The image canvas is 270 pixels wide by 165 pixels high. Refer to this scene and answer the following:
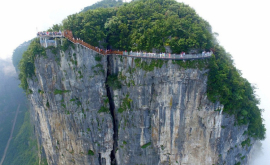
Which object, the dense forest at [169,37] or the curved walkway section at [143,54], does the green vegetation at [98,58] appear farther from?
the dense forest at [169,37]

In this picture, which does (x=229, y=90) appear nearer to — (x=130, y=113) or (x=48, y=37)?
(x=130, y=113)

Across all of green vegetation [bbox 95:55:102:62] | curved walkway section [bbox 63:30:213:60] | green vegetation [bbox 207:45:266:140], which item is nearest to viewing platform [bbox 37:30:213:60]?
curved walkway section [bbox 63:30:213:60]

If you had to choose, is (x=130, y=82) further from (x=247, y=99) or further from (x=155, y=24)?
(x=247, y=99)

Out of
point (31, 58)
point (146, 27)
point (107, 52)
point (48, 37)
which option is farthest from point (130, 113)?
point (31, 58)

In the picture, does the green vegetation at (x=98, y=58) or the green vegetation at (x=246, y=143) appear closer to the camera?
the green vegetation at (x=98, y=58)

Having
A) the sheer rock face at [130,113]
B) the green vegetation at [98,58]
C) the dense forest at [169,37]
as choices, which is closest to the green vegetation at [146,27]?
the dense forest at [169,37]

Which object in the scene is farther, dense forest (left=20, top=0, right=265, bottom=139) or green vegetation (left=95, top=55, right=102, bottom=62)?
green vegetation (left=95, top=55, right=102, bottom=62)

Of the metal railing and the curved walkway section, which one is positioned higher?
the metal railing

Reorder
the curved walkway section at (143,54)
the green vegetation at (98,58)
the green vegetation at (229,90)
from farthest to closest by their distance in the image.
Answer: the green vegetation at (98,58) < the green vegetation at (229,90) < the curved walkway section at (143,54)

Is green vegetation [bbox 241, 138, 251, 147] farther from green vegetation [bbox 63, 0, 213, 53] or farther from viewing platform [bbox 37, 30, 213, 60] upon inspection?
green vegetation [bbox 63, 0, 213, 53]
